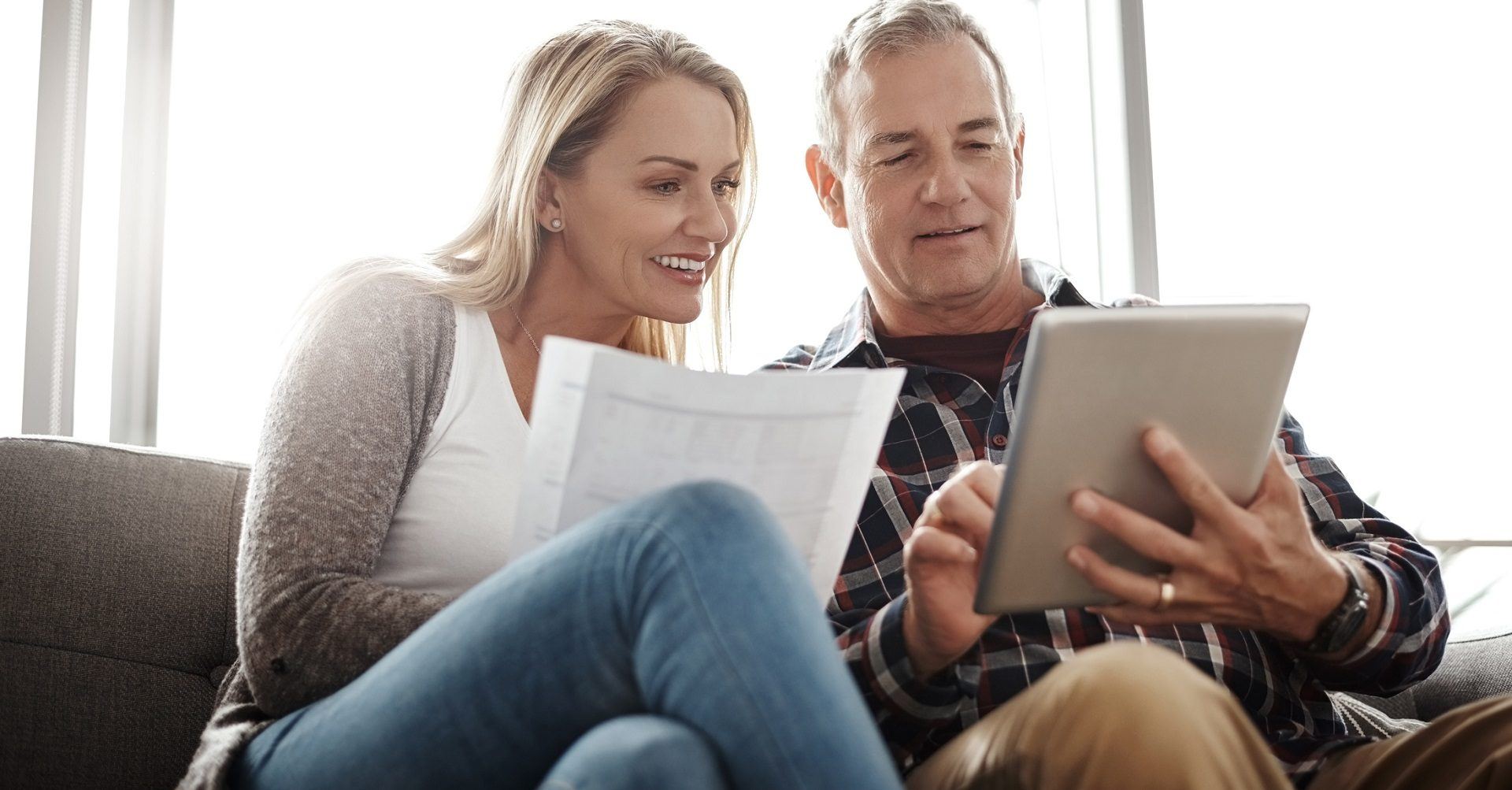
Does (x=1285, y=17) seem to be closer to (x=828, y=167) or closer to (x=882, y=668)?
(x=828, y=167)

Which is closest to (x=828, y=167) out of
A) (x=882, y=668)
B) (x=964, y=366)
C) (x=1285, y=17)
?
(x=964, y=366)

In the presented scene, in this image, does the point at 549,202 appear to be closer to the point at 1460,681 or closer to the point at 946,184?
the point at 946,184

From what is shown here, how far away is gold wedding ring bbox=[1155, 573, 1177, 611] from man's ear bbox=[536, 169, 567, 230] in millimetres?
921

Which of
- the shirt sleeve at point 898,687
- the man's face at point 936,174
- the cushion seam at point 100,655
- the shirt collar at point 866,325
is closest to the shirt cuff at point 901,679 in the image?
the shirt sleeve at point 898,687

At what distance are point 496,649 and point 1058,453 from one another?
0.46 meters

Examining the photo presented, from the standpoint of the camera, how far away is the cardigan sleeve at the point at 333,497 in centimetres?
106

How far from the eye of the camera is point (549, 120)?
152 centimetres

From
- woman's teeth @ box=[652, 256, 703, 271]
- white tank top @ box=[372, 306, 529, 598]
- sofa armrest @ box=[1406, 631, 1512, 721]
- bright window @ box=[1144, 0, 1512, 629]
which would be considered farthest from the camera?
bright window @ box=[1144, 0, 1512, 629]

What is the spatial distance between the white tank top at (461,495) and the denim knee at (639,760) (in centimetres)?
52

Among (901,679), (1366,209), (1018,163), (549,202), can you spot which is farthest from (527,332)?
(1366,209)

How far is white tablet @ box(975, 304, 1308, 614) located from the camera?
902mm

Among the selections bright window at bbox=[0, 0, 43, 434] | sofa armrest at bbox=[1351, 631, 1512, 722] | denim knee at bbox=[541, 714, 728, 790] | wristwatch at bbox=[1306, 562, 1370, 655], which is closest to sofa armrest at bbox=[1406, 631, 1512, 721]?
sofa armrest at bbox=[1351, 631, 1512, 722]

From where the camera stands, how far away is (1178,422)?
3.15 ft

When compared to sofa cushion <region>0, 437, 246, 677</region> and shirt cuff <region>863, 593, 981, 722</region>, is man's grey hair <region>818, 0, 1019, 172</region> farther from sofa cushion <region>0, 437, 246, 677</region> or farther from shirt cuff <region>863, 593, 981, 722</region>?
sofa cushion <region>0, 437, 246, 677</region>
